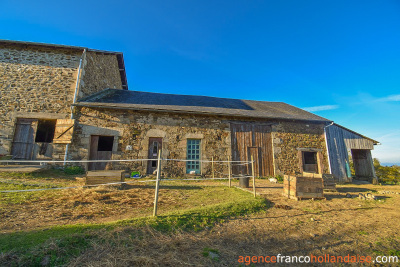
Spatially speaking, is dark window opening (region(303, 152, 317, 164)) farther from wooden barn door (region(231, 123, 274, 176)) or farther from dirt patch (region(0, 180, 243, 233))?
dirt patch (region(0, 180, 243, 233))

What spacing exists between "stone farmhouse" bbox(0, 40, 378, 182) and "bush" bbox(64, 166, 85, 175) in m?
0.25

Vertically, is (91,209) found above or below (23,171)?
below

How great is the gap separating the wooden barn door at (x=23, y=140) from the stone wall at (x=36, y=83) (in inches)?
7.0

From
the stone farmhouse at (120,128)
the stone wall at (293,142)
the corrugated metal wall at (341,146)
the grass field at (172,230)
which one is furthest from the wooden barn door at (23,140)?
the corrugated metal wall at (341,146)

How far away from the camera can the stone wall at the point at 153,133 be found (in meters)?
8.85

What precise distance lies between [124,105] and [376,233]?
401 inches

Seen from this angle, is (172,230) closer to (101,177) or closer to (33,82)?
(101,177)

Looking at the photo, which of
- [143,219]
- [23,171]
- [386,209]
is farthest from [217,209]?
[23,171]

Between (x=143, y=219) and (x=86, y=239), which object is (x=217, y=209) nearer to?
(x=143, y=219)

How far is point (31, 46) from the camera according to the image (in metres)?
9.41

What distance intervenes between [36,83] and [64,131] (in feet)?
10.7

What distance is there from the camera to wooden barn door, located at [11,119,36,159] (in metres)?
8.44

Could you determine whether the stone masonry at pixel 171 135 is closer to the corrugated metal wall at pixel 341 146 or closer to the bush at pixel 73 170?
the bush at pixel 73 170

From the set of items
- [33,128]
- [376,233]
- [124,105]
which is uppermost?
[124,105]
